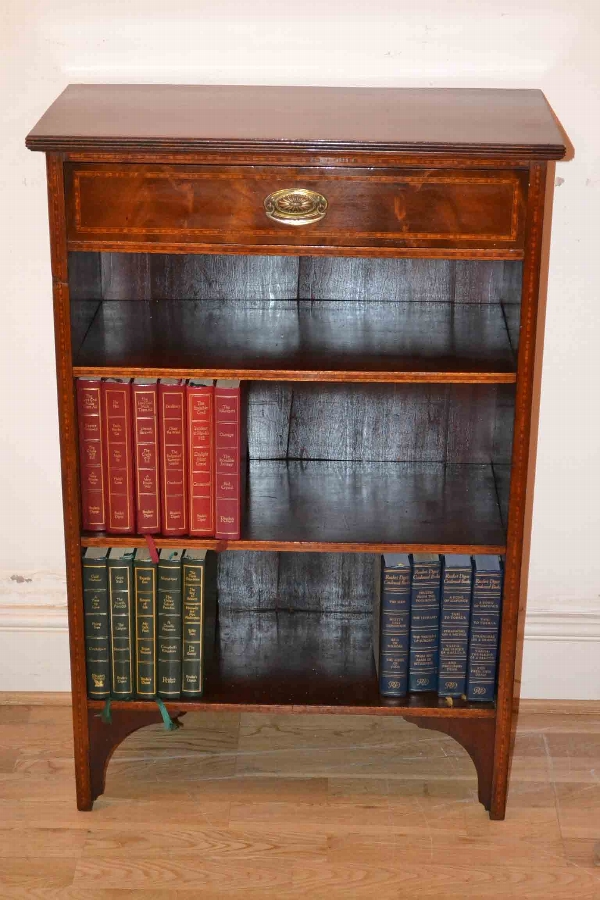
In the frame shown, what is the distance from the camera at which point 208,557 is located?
7.49 feet

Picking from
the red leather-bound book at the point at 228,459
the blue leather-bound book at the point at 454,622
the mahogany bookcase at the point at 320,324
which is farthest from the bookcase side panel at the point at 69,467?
the blue leather-bound book at the point at 454,622

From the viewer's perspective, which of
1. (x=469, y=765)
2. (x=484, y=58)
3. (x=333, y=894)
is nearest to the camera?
(x=333, y=894)

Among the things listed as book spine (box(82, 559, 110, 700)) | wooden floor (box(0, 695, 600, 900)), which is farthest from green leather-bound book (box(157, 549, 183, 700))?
wooden floor (box(0, 695, 600, 900))

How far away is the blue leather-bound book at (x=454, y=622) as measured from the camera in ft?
7.16

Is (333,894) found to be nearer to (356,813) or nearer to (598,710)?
(356,813)

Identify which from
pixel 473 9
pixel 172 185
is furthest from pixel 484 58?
pixel 172 185

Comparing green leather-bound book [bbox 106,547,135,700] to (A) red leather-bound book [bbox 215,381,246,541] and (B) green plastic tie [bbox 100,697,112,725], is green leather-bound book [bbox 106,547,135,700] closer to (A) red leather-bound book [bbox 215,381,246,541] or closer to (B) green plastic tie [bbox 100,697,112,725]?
(B) green plastic tie [bbox 100,697,112,725]

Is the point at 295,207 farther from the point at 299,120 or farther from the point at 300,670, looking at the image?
the point at 300,670

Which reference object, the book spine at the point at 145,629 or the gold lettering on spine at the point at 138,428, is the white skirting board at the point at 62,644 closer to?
the book spine at the point at 145,629

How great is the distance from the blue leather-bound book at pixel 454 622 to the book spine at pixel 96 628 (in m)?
0.63

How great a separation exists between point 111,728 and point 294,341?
0.82 m

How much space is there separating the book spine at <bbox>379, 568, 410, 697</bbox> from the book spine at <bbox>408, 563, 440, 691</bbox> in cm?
1

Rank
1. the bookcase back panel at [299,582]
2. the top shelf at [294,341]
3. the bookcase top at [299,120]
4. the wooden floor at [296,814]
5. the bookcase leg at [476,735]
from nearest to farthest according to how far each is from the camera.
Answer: the bookcase top at [299,120] → the top shelf at [294,341] → the wooden floor at [296,814] → the bookcase leg at [476,735] → the bookcase back panel at [299,582]

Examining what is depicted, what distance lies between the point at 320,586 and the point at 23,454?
707 mm
